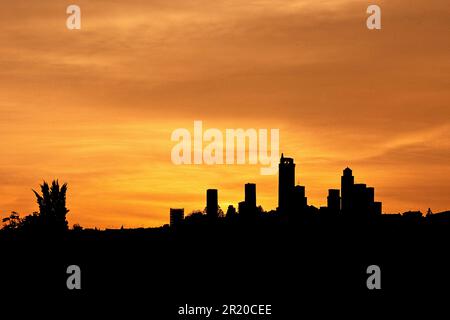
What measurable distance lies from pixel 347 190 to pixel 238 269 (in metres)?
40.6

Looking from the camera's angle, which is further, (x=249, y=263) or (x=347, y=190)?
(x=347, y=190)

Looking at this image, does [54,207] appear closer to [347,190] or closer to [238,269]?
[238,269]

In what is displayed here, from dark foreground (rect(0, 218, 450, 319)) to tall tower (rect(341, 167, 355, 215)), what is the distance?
29.9 ft

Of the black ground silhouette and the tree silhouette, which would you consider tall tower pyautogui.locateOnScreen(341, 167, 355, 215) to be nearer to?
the black ground silhouette

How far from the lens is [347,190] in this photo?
17938 centimetres

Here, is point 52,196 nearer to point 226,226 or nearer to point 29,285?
point 29,285

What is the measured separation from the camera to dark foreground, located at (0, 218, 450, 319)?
426 feet

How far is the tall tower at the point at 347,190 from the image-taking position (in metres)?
167

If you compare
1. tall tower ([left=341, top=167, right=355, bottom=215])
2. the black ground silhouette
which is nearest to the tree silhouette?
the black ground silhouette

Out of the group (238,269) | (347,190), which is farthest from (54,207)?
(347,190)

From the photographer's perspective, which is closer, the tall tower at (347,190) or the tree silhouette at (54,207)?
the tree silhouette at (54,207)

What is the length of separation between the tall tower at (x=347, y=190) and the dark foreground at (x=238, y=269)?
9125 millimetres

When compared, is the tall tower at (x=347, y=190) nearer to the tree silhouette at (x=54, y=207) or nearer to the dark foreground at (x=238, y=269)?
the dark foreground at (x=238, y=269)

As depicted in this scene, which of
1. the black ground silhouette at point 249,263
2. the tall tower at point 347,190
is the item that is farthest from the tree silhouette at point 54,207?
the tall tower at point 347,190
